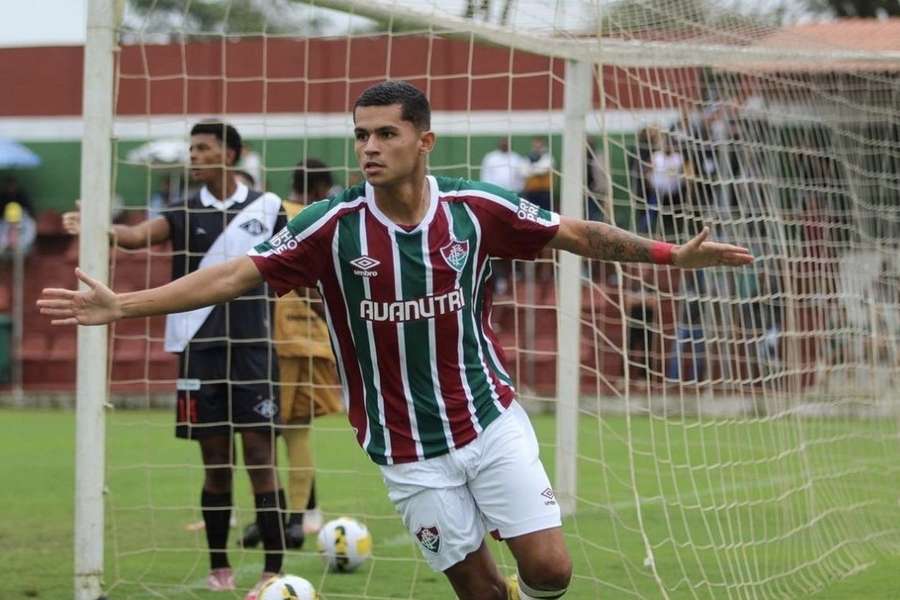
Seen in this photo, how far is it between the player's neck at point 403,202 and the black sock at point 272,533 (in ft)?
8.66

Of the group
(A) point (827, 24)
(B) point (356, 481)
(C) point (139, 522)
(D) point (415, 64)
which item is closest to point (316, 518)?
(C) point (139, 522)

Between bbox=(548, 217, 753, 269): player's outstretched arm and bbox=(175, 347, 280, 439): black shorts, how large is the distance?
261 cm

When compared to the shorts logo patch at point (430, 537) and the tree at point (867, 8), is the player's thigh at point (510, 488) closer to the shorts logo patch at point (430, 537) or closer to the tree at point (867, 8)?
the shorts logo patch at point (430, 537)

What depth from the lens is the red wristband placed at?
521 centimetres

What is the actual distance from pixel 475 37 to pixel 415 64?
9829mm

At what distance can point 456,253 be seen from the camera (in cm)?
517

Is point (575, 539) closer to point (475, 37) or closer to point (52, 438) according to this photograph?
point (475, 37)

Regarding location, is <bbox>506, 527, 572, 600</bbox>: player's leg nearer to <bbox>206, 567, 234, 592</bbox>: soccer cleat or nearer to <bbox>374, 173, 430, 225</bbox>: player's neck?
<bbox>374, 173, 430, 225</bbox>: player's neck

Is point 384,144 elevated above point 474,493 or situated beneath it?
elevated above

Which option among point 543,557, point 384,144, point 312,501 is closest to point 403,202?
point 384,144

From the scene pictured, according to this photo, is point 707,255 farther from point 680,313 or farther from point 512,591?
point 680,313

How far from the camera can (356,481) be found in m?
11.6

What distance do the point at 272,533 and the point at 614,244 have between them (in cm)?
286

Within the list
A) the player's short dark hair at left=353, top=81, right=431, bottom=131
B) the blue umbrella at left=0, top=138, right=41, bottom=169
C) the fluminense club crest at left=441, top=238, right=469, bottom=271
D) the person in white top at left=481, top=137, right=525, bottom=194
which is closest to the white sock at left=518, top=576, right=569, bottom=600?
the fluminense club crest at left=441, top=238, right=469, bottom=271
